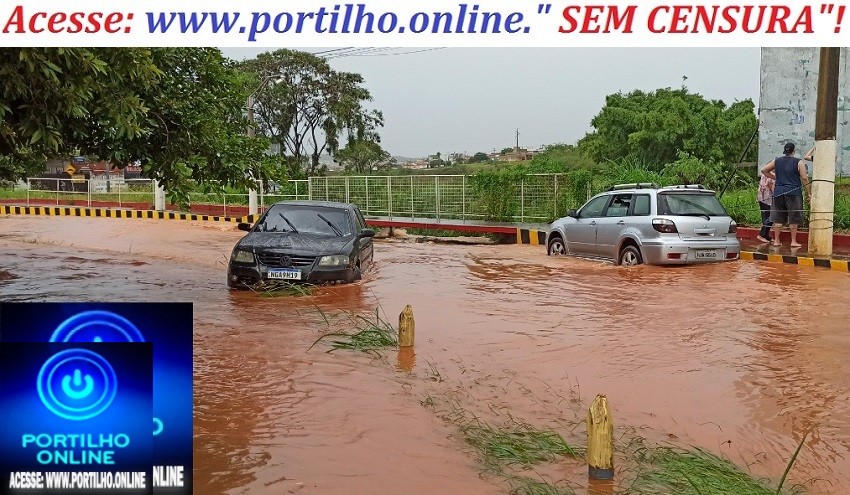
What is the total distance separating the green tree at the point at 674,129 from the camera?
1233 inches

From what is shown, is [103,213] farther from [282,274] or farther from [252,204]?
[282,274]

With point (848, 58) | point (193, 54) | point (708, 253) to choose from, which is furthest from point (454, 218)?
point (193, 54)

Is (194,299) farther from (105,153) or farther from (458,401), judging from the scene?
(458,401)

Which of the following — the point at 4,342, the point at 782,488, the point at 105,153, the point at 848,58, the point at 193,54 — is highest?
the point at 848,58

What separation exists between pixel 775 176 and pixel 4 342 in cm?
1580

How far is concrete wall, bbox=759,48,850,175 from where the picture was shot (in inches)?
813

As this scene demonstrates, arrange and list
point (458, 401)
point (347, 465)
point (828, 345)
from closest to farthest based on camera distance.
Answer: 1. point (347, 465)
2. point (458, 401)
3. point (828, 345)

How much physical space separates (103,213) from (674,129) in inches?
831

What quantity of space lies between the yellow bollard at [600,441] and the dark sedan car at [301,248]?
7.50 m

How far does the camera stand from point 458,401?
698 cm

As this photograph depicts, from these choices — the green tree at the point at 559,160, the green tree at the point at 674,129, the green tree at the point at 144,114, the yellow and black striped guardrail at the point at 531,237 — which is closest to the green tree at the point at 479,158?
the green tree at the point at 559,160

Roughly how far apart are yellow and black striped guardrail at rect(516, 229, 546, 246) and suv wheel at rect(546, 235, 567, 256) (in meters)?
4.15

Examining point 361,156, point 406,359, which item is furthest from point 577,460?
point 361,156

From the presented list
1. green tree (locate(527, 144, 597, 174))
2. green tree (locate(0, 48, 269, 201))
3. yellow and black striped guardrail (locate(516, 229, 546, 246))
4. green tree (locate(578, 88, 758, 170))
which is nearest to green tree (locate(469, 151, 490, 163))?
green tree (locate(527, 144, 597, 174))
